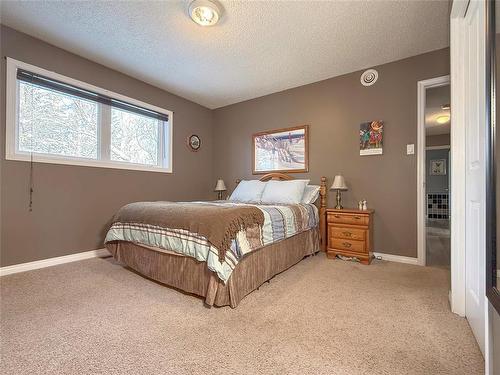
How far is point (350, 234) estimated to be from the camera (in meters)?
2.85

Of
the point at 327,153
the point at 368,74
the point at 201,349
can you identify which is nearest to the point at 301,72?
the point at 368,74

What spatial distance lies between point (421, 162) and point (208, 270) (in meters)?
2.73

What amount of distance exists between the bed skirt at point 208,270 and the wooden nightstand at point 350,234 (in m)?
0.59

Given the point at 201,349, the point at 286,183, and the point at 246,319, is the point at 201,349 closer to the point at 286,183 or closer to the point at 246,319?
the point at 246,319

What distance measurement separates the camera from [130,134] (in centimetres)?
349

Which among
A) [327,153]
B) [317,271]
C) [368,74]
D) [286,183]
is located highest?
[368,74]

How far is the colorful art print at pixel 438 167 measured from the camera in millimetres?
6711

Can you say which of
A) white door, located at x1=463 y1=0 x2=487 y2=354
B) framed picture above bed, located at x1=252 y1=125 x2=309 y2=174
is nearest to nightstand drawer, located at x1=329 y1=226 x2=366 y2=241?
framed picture above bed, located at x1=252 y1=125 x2=309 y2=174

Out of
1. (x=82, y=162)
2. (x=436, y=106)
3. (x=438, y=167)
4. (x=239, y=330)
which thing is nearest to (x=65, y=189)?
(x=82, y=162)

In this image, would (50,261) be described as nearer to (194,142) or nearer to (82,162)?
(82,162)

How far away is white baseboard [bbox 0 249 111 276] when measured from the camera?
7.79 ft

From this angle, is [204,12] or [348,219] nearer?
[204,12]

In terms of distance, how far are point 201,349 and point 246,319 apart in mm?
375

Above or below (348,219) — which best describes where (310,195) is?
above
